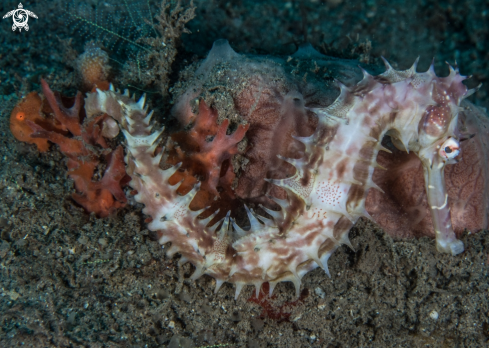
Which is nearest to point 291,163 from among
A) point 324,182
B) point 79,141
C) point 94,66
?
point 324,182

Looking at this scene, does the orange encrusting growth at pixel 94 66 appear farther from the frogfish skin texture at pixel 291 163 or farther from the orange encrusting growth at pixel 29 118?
the frogfish skin texture at pixel 291 163

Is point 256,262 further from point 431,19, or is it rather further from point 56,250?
point 431,19

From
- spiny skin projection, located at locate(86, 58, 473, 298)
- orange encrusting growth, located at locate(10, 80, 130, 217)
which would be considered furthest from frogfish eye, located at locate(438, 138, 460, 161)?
orange encrusting growth, located at locate(10, 80, 130, 217)

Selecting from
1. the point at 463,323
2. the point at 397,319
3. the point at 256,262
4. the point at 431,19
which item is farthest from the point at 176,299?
the point at 431,19

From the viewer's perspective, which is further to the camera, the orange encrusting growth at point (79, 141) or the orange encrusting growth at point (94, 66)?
the orange encrusting growth at point (94, 66)

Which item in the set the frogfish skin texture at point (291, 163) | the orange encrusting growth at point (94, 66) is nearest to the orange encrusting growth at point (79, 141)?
the frogfish skin texture at point (291, 163)

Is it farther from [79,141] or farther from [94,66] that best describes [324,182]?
[94,66]

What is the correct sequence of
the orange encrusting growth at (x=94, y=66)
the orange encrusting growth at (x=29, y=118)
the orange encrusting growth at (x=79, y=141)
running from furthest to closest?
1. the orange encrusting growth at (x=94, y=66)
2. the orange encrusting growth at (x=29, y=118)
3. the orange encrusting growth at (x=79, y=141)
